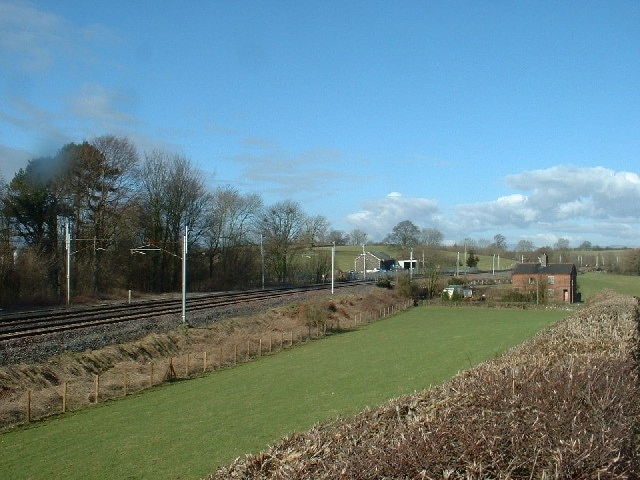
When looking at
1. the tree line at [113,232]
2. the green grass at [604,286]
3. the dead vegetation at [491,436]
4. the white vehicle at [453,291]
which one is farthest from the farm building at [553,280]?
the dead vegetation at [491,436]

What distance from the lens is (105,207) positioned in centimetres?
5634

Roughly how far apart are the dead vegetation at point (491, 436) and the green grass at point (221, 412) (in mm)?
7236

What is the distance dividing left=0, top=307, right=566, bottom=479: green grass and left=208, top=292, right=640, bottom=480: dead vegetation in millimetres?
7236

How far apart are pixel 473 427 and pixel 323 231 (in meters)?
99.9

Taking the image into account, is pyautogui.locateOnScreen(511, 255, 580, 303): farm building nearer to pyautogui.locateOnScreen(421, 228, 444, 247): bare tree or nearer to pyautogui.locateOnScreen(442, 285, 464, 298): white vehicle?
pyautogui.locateOnScreen(442, 285, 464, 298): white vehicle

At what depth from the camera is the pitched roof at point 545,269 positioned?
A: 80.3 meters

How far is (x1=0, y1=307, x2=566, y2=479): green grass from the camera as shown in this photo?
43.3 ft

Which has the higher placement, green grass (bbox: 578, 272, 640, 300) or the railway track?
the railway track

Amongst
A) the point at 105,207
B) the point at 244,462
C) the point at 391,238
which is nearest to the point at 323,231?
the point at 391,238

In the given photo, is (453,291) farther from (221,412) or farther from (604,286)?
(221,412)

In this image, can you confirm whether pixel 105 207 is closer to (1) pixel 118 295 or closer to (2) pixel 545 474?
(1) pixel 118 295

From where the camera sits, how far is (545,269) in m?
82.1

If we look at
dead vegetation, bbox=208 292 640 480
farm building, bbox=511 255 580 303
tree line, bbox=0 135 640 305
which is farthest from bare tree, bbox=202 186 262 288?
dead vegetation, bbox=208 292 640 480

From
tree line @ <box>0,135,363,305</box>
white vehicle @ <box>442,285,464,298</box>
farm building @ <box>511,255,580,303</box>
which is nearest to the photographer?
tree line @ <box>0,135,363,305</box>
